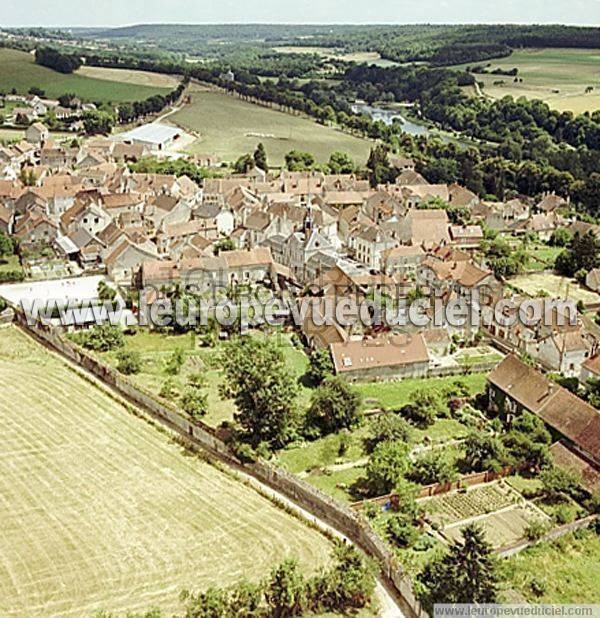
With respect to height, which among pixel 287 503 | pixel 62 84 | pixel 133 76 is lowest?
pixel 287 503

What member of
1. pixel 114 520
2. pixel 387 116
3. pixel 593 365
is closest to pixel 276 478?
pixel 114 520

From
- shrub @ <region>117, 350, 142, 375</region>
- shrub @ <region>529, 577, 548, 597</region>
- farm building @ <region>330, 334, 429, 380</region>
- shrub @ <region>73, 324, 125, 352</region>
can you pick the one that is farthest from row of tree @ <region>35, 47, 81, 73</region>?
shrub @ <region>529, 577, 548, 597</region>

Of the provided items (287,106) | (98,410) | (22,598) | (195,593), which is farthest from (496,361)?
(287,106)

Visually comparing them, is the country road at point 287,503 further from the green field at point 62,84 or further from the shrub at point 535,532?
the green field at point 62,84

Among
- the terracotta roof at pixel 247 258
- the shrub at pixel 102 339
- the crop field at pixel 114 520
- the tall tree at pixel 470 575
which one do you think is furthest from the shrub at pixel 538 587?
the terracotta roof at pixel 247 258

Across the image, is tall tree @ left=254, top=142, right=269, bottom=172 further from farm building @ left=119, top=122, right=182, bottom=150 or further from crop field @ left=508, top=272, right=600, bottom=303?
crop field @ left=508, top=272, right=600, bottom=303

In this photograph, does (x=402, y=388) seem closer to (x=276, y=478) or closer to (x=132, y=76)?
(x=276, y=478)

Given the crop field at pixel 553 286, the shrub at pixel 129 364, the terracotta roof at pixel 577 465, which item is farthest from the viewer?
the crop field at pixel 553 286
